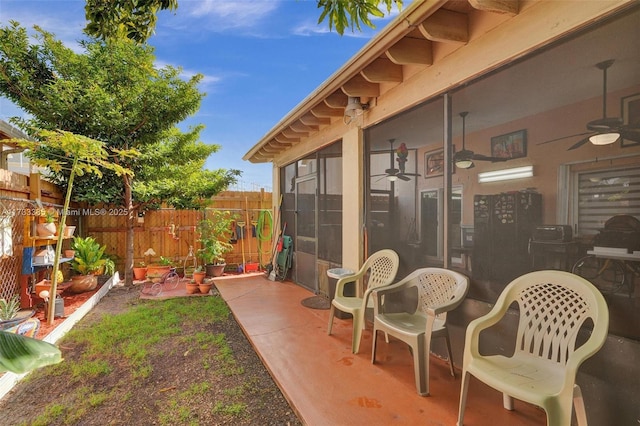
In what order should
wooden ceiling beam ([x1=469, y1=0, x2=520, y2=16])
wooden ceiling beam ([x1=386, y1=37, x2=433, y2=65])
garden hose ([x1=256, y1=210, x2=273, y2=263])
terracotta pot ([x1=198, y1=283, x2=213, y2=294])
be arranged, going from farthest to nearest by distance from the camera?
garden hose ([x1=256, y1=210, x2=273, y2=263])
terracotta pot ([x1=198, y1=283, x2=213, y2=294])
wooden ceiling beam ([x1=386, y1=37, x2=433, y2=65])
wooden ceiling beam ([x1=469, y1=0, x2=520, y2=16])

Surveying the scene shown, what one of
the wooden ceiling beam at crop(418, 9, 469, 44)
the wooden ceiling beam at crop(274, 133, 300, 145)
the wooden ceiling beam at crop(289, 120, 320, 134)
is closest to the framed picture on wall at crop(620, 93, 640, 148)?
the wooden ceiling beam at crop(418, 9, 469, 44)

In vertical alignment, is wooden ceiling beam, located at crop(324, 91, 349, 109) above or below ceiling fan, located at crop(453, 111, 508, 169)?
above

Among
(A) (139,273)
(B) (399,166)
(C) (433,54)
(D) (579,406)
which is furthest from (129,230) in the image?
(D) (579,406)

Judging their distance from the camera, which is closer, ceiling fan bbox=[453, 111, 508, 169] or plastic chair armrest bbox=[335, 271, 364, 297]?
ceiling fan bbox=[453, 111, 508, 169]

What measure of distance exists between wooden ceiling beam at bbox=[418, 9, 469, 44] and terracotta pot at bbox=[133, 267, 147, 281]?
709cm

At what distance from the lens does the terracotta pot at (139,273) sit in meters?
6.77

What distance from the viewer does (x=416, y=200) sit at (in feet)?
10.0

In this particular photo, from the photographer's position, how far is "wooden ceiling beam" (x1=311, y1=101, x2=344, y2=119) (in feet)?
13.6

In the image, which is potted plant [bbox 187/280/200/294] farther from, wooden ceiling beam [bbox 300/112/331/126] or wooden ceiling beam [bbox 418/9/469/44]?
wooden ceiling beam [bbox 418/9/469/44]

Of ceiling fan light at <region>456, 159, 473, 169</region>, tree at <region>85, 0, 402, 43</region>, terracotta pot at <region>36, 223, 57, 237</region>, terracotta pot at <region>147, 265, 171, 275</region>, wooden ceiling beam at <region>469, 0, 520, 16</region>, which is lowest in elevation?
terracotta pot at <region>147, 265, 171, 275</region>

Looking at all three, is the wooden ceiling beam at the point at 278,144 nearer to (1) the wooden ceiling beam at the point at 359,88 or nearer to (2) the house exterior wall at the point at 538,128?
(1) the wooden ceiling beam at the point at 359,88

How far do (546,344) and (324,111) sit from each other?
137 inches

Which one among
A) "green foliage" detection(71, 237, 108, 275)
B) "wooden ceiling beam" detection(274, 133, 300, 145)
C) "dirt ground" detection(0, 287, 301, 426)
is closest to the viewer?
"dirt ground" detection(0, 287, 301, 426)

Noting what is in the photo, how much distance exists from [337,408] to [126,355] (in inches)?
92.3
